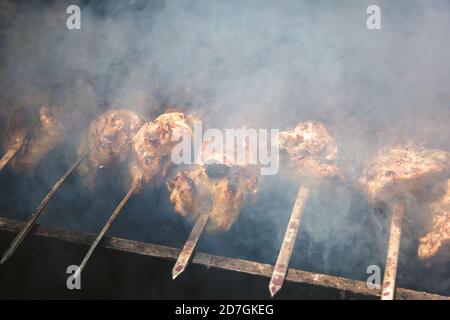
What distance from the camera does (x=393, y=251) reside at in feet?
11.1

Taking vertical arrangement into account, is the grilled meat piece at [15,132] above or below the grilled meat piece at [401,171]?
above

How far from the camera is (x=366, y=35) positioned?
492cm

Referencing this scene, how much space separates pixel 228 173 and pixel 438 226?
188 cm

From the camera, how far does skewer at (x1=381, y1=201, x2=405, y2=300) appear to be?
315cm

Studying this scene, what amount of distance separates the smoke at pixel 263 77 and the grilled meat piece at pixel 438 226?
410 millimetres

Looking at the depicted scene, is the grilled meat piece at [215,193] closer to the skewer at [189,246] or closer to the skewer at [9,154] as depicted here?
the skewer at [189,246]

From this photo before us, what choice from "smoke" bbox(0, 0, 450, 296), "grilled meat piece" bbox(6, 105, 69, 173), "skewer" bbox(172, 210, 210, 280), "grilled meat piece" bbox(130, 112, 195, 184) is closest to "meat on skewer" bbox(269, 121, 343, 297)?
"smoke" bbox(0, 0, 450, 296)

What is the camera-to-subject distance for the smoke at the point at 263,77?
4.33 m

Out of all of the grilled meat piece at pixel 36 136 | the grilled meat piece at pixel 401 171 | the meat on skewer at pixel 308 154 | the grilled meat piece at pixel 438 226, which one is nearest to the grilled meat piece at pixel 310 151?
the meat on skewer at pixel 308 154

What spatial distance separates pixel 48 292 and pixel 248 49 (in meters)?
3.69

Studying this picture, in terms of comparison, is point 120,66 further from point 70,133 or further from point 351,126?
point 351,126

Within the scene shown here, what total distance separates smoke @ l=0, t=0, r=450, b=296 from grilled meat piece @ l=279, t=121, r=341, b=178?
209 mm

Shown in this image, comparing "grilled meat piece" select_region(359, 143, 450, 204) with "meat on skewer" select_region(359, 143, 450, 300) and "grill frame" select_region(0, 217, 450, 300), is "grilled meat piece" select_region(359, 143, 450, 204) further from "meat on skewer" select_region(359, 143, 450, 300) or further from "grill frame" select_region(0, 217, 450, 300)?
"grill frame" select_region(0, 217, 450, 300)
